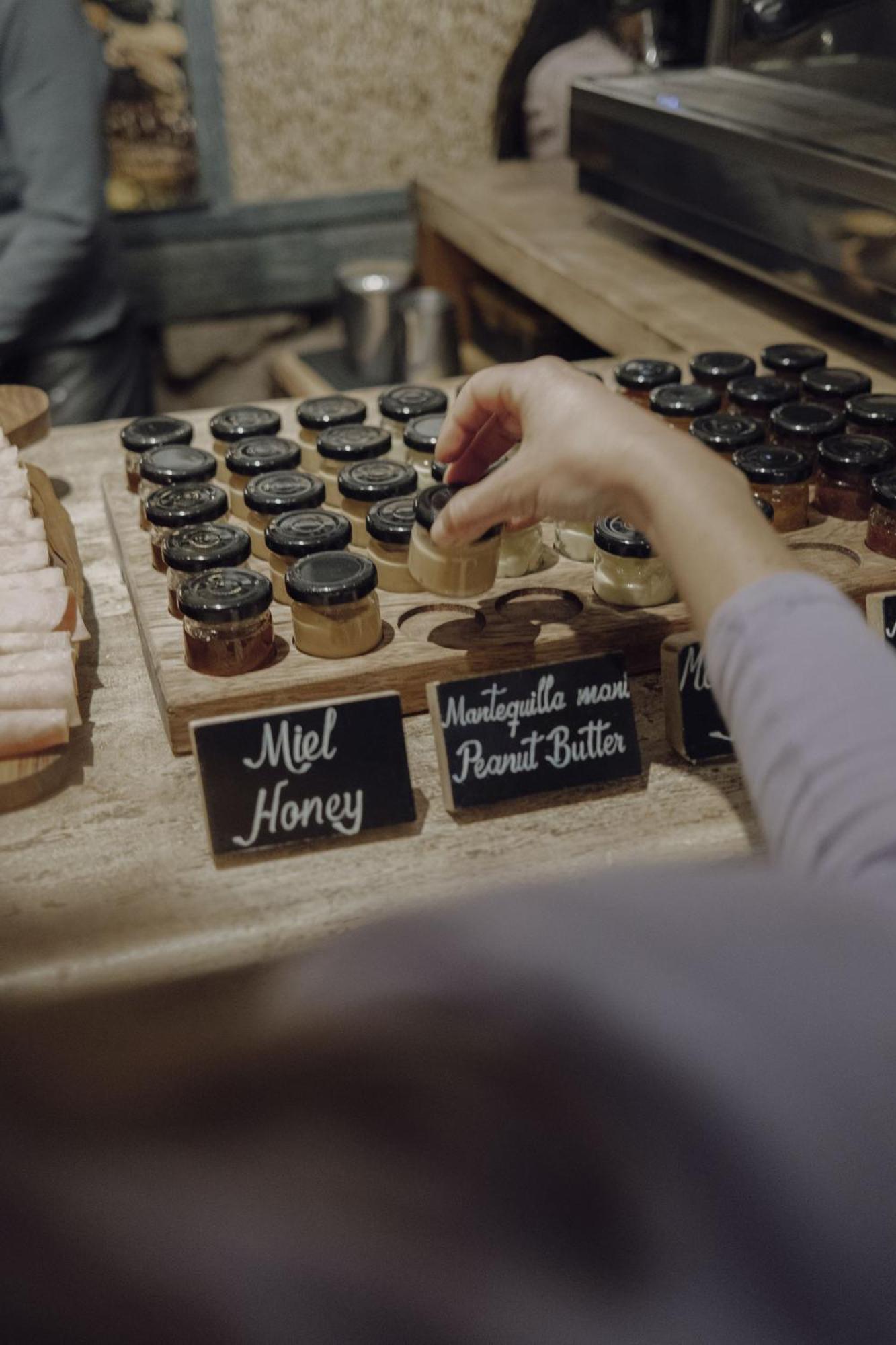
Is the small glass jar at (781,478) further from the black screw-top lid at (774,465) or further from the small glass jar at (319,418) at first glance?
the small glass jar at (319,418)

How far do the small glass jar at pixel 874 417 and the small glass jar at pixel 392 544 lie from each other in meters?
0.54

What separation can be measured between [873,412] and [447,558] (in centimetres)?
59

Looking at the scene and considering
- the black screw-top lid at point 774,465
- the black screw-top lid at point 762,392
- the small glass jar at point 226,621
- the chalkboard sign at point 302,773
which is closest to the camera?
the chalkboard sign at point 302,773

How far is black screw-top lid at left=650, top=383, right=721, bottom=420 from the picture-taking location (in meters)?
1.45

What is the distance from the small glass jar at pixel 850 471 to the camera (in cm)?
130

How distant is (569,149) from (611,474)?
185 centimetres

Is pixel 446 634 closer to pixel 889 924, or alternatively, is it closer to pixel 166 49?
pixel 889 924

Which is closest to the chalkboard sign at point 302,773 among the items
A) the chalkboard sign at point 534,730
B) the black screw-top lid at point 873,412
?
the chalkboard sign at point 534,730

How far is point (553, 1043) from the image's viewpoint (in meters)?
0.39

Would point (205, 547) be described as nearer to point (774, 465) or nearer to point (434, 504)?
point (434, 504)

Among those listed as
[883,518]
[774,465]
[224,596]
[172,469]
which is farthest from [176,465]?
[883,518]

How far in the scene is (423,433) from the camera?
1.44 m

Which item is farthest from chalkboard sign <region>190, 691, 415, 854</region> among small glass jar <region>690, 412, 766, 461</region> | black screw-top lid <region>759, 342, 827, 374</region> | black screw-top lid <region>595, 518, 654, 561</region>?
black screw-top lid <region>759, 342, 827, 374</region>

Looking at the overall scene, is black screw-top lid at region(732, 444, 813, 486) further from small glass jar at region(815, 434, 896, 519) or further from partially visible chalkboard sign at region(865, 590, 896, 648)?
partially visible chalkboard sign at region(865, 590, 896, 648)
